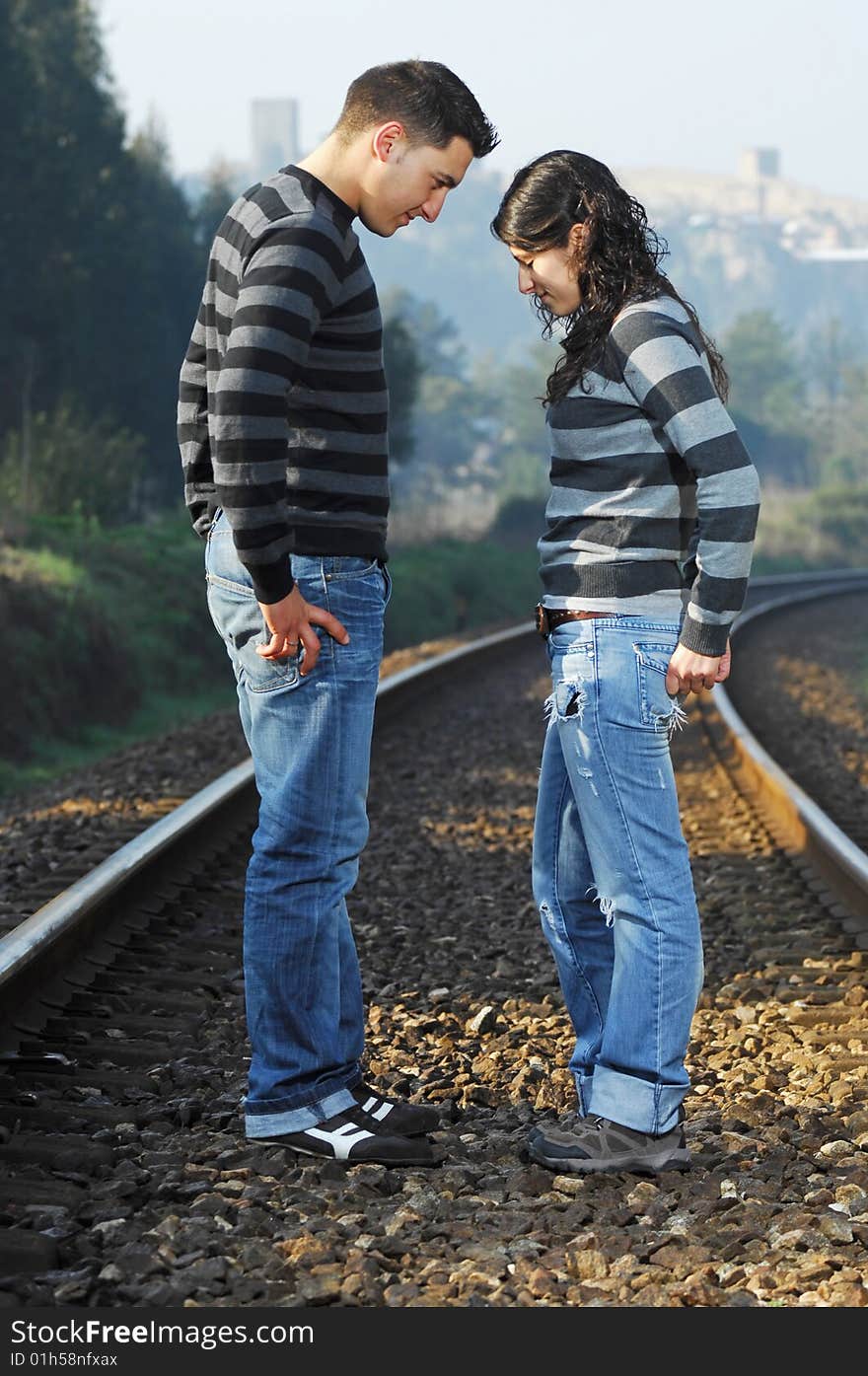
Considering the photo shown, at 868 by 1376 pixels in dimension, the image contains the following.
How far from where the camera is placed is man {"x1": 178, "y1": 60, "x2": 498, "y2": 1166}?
2838 mm

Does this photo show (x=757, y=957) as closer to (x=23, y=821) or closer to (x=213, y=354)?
(x=213, y=354)

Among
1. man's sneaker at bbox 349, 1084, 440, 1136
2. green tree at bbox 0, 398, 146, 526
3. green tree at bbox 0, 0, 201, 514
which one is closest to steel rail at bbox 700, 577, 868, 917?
man's sneaker at bbox 349, 1084, 440, 1136

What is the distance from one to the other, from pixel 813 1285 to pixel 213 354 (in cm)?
193

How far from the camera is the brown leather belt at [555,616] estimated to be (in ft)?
10.0

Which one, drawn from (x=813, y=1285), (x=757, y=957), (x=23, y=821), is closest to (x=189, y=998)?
(x=757, y=957)

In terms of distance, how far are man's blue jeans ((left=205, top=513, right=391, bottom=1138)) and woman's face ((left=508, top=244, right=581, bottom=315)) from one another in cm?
61

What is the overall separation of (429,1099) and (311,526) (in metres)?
1.40

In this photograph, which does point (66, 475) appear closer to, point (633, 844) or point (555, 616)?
point (555, 616)

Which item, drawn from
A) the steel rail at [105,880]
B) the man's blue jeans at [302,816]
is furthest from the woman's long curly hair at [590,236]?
the steel rail at [105,880]

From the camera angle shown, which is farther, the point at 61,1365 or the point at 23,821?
the point at 23,821

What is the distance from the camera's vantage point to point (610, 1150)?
314 centimetres

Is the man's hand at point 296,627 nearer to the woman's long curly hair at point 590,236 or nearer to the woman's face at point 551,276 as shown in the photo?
the woman's long curly hair at point 590,236

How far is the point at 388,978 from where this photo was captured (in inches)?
185

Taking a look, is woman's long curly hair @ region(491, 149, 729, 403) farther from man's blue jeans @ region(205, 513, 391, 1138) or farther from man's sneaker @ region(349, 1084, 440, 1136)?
man's sneaker @ region(349, 1084, 440, 1136)
